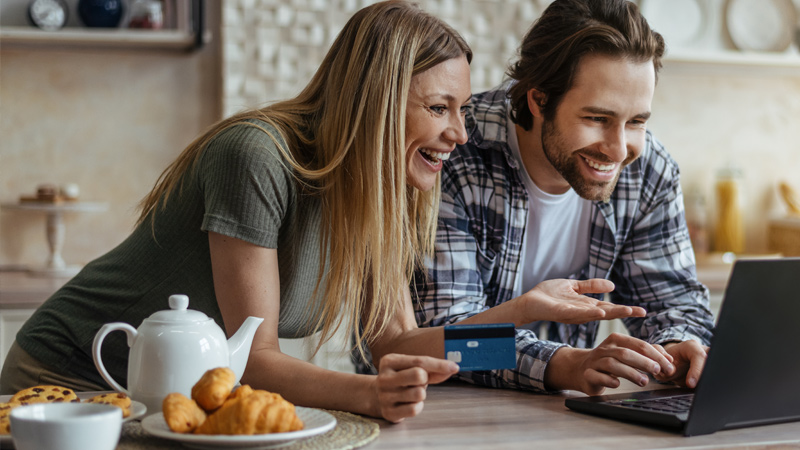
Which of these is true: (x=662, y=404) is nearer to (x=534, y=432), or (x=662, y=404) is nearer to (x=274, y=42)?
(x=534, y=432)

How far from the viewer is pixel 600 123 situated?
5.19 feet

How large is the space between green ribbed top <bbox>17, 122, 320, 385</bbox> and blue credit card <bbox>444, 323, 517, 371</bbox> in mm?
300

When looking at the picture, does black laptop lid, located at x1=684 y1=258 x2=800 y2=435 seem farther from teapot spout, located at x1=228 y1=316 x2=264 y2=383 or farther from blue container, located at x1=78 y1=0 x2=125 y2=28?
blue container, located at x1=78 y1=0 x2=125 y2=28

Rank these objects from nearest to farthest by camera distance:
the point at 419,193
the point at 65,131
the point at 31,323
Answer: the point at 31,323
the point at 419,193
the point at 65,131

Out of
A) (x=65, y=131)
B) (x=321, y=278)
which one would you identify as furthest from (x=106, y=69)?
(x=321, y=278)

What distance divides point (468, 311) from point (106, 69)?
1.82m

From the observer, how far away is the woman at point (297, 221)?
Answer: 112cm

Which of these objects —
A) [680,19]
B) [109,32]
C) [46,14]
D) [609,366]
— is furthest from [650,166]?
[46,14]

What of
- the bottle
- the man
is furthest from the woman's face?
the bottle

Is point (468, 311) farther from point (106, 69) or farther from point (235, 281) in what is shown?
point (106, 69)

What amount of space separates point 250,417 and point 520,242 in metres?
0.93

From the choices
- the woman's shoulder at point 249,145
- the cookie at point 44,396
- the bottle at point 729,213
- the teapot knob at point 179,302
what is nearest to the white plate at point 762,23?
the bottle at point 729,213

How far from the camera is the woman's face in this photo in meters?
1.29

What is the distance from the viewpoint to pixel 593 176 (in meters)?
1.58
